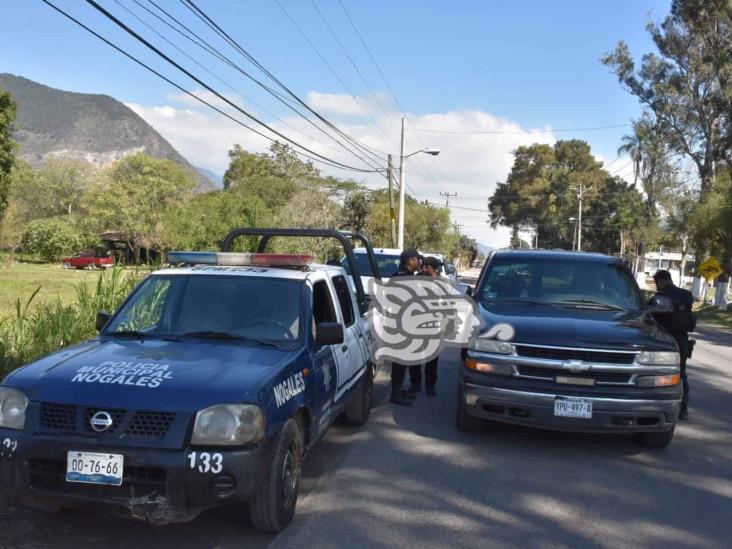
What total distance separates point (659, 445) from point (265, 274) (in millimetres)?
4015

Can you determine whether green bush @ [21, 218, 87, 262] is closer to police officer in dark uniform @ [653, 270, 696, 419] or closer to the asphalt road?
the asphalt road

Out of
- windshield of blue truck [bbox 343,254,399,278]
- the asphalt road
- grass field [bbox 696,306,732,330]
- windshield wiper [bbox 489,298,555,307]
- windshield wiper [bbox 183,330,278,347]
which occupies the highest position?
windshield of blue truck [bbox 343,254,399,278]

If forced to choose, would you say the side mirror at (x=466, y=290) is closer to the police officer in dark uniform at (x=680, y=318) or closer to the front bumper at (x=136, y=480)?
the police officer in dark uniform at (x=680, y=318)

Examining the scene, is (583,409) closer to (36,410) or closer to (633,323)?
(633,323)

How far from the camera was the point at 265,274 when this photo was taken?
5.50 m

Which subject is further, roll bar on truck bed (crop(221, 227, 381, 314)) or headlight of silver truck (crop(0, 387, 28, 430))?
roll bar on truck bed (crop(221, 227, 381, 314))

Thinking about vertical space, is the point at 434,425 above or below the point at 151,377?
below

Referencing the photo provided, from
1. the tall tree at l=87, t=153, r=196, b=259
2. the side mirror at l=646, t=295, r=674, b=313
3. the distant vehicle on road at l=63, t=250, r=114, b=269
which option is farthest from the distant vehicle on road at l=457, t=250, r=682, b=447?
the distant vehicle on road at l=63, t=250, r=114, b=269

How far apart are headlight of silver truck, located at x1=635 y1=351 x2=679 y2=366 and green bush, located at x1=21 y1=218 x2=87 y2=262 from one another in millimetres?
60897

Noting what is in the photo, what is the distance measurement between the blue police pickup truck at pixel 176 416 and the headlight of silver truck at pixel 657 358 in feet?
8.96

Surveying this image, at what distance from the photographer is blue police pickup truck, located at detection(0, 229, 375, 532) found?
12.3 feet

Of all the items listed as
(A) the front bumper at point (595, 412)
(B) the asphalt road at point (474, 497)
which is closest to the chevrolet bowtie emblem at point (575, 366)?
(A) the front bumper at point (595, 412)

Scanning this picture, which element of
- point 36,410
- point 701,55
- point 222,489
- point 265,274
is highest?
point 701,55

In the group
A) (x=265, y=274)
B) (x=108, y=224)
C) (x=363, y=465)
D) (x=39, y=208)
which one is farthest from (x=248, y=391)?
(x=39, y=208)
